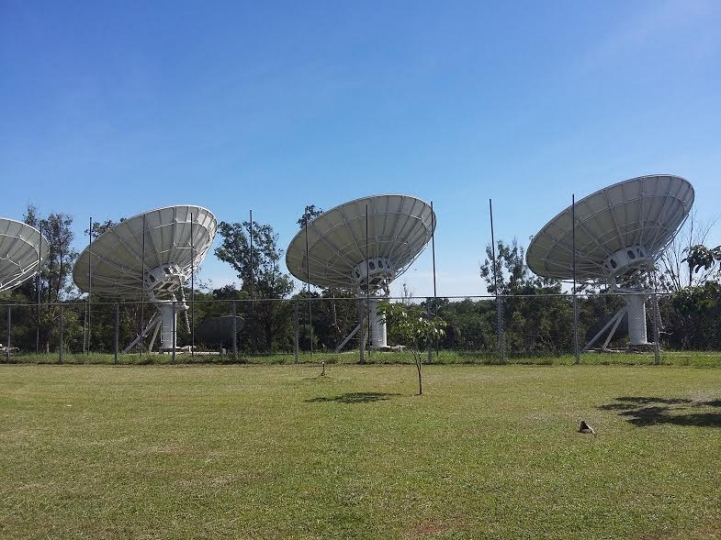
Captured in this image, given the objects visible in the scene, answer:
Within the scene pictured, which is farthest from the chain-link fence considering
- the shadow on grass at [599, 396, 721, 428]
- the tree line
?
the shadow on grass at [599, 396, 721, 428]

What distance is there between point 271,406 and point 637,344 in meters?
23.7

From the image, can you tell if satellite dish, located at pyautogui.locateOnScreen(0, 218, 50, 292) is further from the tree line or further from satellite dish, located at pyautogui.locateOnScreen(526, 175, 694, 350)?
satellite dish, located at pyautogui.locateOnScreen(526, 175, 694, 350)

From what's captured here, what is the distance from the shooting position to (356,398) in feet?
42.1

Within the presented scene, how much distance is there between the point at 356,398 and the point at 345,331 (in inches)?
1127

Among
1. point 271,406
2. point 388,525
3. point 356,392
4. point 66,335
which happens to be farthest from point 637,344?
point 66,335

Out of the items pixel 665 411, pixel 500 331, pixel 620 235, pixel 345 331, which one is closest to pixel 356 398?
pixel 665 411

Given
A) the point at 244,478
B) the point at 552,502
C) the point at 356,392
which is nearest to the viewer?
the point at 552,502

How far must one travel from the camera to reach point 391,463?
681cm

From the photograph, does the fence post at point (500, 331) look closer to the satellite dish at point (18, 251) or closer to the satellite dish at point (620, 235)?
the satellite dish at point (620, 235)

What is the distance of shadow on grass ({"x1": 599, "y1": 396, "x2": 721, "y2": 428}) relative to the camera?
9.40 m

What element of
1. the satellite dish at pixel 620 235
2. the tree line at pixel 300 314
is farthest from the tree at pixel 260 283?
the satellite dish at pixel 620 235

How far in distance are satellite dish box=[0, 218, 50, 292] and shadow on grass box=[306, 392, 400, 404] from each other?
86.4 ft

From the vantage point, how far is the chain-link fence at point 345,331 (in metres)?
26.2

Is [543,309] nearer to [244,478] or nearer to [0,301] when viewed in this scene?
[244,478]
